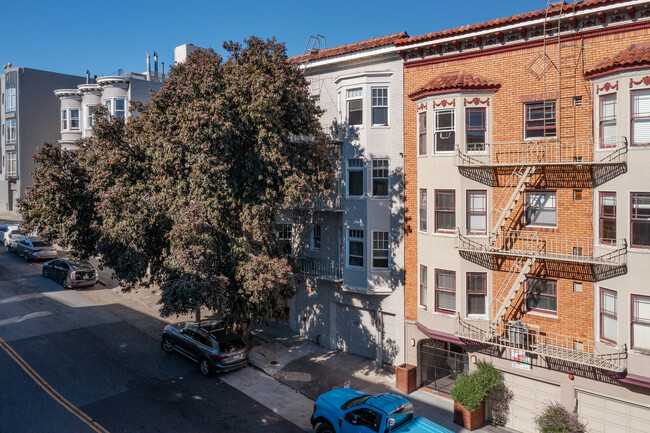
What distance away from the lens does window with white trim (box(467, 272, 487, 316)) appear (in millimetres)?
16359

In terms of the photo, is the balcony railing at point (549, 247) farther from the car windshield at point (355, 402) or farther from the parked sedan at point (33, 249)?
the parked sedan at point (33, 249)

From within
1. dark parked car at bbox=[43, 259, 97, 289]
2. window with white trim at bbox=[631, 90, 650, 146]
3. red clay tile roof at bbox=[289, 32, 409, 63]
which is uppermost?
red clay tile roof at bbox=[289, 32, 409, 63]

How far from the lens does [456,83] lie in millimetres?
16156

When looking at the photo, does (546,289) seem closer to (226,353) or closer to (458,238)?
(458,238)

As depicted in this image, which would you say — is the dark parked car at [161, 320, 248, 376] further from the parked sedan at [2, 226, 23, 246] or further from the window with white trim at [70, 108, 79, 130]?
the window with white trim at [70, 108, 79, 130]

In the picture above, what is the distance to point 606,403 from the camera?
1387 centimetres

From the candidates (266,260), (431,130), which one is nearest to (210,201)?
(266,260)

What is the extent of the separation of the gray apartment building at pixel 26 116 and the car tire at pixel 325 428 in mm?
42913

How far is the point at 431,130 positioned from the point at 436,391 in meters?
10.3

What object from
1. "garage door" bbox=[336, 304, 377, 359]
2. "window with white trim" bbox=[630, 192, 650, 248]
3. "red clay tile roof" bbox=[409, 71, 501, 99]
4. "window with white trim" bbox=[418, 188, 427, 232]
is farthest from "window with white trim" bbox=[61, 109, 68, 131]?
"window with white trim" bbox=[630, 192, 650, 248]

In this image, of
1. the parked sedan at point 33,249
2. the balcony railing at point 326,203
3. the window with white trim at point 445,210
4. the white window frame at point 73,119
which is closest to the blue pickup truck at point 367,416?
the window with white trim at point 445,210

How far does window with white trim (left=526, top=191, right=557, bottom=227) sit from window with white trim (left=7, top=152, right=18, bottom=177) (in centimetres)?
4863

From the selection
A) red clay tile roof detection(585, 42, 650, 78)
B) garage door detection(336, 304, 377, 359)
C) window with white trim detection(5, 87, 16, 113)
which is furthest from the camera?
window with white trim detection(5, 87, 16, 113)

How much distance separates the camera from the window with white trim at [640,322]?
1290 centimetres
